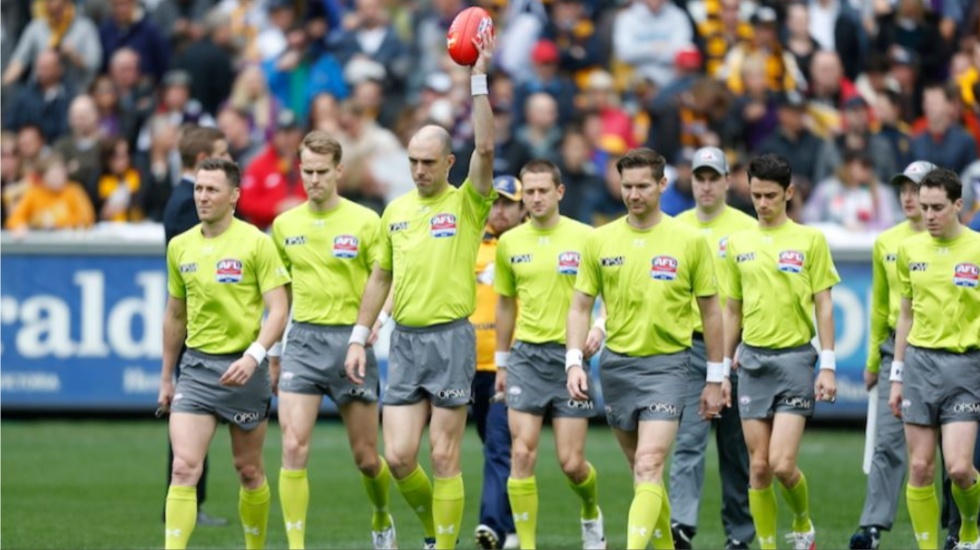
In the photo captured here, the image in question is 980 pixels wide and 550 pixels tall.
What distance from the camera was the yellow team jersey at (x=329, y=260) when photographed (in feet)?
43.2

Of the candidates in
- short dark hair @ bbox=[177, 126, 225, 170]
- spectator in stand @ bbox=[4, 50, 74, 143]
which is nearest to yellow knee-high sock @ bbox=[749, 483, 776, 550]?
short dark hair @ bbox=[177, 126, 225, 170]

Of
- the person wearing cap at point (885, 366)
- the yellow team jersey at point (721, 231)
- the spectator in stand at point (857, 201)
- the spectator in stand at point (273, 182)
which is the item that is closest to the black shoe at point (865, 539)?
the person wearing cap at point (885, 366)

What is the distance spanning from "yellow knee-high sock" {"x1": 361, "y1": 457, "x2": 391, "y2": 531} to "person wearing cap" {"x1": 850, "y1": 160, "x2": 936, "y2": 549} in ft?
10.8

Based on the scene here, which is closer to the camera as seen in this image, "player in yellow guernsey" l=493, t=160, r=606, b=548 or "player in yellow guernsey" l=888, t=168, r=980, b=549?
"player in yellow guernsey" l=888, t=168, r=980, b=549

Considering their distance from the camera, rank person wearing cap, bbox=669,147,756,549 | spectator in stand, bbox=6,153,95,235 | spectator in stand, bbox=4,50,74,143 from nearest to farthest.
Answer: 1. person wearing cap, bbox=669,147,756,549
2. spectator in stand, bbox=6,153,95,235
3. spectator in stand, bbox=4,50,74,143

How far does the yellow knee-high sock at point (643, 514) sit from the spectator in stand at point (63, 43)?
15192 mm

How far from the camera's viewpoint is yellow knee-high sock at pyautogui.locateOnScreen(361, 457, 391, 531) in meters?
13.3

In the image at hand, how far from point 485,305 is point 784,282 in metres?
2.80

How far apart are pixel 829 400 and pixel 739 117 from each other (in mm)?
10252

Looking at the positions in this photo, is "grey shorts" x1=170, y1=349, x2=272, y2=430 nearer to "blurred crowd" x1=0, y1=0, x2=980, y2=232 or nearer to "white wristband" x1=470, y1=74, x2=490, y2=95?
"white wristband" x1=470, y1=74, x2=490, y2=95

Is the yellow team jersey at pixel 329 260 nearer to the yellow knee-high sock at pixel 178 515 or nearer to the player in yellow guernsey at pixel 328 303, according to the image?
the player in yellow guernsey at pixel 328 303

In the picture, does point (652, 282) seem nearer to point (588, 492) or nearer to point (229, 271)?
point (588, 492)

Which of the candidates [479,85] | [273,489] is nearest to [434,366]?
[479,85]

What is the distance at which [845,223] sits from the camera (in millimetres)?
20906
